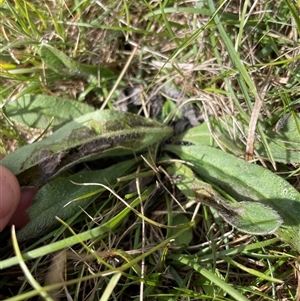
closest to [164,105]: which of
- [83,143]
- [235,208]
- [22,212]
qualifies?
[83,143]

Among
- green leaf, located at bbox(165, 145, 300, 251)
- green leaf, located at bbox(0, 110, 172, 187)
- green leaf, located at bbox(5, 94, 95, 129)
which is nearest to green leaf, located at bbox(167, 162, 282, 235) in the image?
green leaf, located at bbox(165, 145, 300, 251)

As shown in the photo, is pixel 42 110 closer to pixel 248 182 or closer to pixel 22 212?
pixel 22 212

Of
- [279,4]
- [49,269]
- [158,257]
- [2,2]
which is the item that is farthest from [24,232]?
[279,4]

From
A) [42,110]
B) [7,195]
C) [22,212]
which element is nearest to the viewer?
[7,195]

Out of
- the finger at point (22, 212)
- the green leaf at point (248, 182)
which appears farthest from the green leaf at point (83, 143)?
the green leaf at point (248, 182)

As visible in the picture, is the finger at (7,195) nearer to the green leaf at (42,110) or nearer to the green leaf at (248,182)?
the green leaf at (42,110)

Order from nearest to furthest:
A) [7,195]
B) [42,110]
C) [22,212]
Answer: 1. [7,195]
2. [22,212]
3. [42,110]
